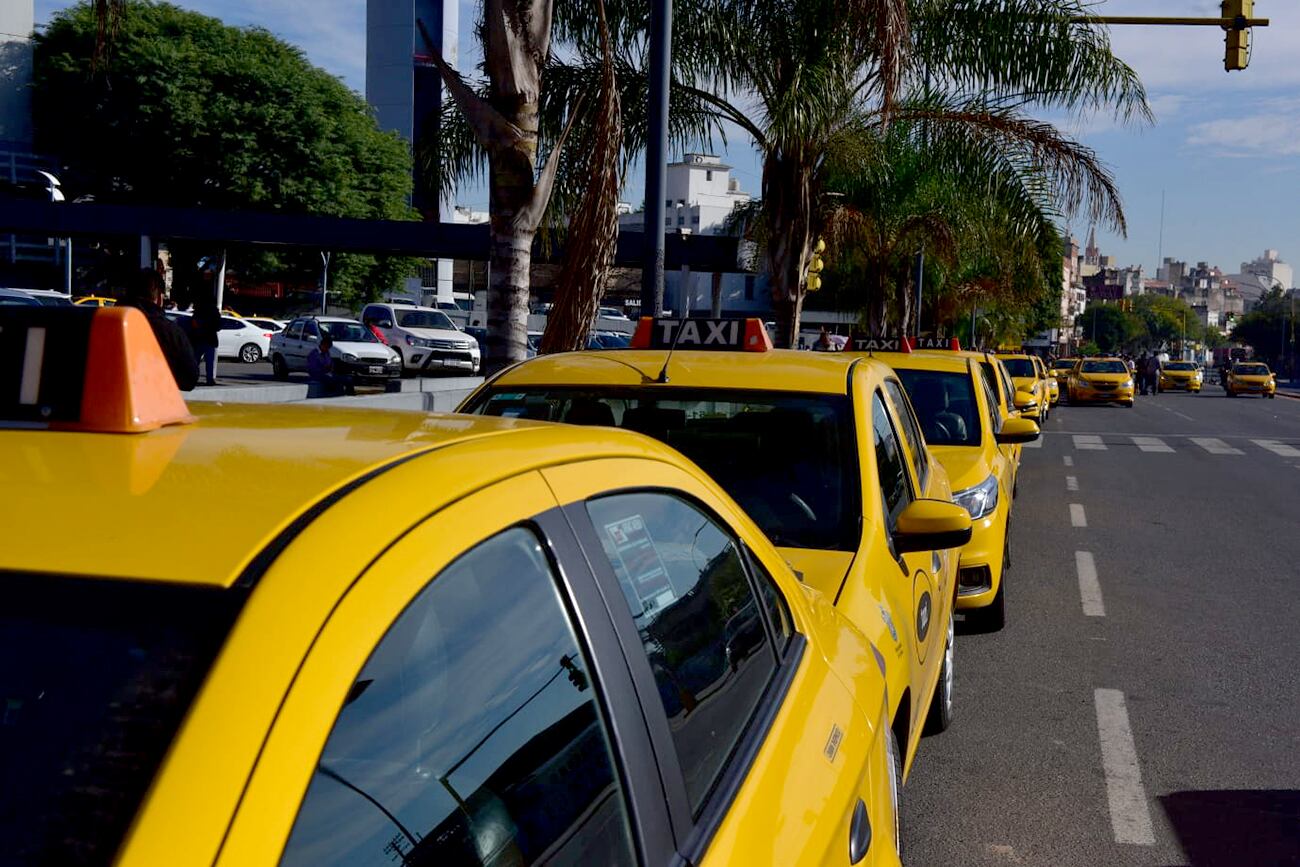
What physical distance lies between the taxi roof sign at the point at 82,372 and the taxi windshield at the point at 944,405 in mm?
7066

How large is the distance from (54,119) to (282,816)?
170ft

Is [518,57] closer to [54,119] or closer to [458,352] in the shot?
[458,352]

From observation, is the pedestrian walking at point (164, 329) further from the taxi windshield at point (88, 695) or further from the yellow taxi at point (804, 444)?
the taxi windshield at point (88, 695)

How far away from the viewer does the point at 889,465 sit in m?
4.82

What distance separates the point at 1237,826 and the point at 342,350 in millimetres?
25293

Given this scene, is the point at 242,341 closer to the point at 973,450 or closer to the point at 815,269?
the point at 815,269

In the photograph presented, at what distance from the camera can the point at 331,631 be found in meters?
1.28

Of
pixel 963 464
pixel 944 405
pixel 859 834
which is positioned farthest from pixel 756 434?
pixel 944 405

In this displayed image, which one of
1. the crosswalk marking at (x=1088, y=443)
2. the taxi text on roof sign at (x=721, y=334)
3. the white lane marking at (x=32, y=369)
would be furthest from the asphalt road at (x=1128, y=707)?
the crosswalk marking at (x=1088, y=443)

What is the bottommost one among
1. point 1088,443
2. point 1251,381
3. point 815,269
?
point 1088,443

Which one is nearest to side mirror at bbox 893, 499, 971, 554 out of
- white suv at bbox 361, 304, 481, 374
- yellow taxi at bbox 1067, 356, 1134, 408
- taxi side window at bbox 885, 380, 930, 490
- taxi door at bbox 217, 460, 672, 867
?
taxi side window at bbox 885, 380, 930, 490

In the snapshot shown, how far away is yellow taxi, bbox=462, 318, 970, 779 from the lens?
4129mm

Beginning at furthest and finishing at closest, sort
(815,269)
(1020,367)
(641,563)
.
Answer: (1020,367), (815,269), (641,563)

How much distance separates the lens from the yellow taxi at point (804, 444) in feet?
13.5
